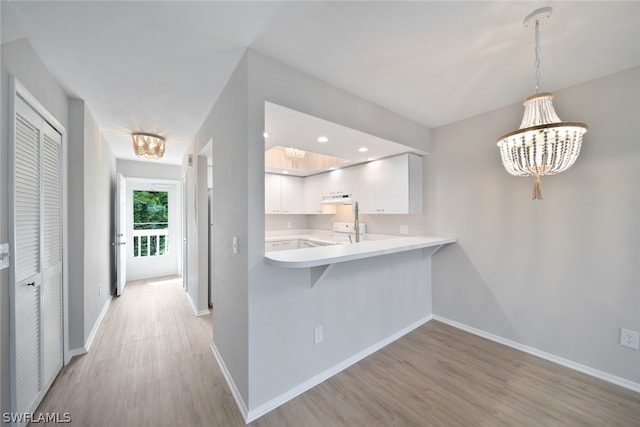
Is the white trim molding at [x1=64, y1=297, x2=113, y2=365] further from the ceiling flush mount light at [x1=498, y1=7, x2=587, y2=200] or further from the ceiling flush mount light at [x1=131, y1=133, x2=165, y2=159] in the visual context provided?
the ceiling flush mount light at [x1=498, y1=7, x2=587, y2=200]

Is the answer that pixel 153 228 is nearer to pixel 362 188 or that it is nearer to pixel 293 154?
pixel 293 154

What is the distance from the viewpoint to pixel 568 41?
1.58 meters

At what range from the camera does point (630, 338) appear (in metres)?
1.88

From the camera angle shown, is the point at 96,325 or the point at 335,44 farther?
the point at 96,325

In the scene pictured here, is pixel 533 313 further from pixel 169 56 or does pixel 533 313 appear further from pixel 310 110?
pixel 169 56

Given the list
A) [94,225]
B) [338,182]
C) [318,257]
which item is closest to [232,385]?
[318,257]

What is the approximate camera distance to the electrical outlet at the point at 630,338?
1856 mm

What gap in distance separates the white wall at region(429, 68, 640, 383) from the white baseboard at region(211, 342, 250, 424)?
2501 mm

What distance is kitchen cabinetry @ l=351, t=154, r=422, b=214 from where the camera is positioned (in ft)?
9.66

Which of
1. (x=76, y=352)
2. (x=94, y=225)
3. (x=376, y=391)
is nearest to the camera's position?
(x=376, y=391)

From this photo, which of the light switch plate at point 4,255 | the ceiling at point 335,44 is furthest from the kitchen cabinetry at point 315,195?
the light switch plate at point 4,255

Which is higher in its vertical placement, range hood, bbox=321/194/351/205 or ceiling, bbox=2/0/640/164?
ceiling, bbox=2/0/640/164

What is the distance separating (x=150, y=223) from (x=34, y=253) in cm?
398

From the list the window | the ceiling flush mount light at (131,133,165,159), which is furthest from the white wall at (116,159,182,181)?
the ceiling flush mount light at (131,133,165,159)
